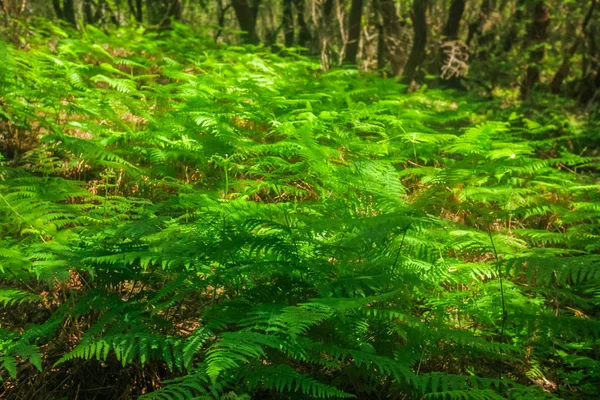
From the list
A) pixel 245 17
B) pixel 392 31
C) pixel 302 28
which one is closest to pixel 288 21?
pixel 302 28

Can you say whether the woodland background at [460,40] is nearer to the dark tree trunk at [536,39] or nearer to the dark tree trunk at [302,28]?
the dark tree trunk at [536,39]

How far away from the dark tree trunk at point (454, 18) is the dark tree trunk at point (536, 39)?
181cm

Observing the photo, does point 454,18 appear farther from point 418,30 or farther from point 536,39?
point 418,30

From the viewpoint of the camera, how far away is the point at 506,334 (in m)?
3.15

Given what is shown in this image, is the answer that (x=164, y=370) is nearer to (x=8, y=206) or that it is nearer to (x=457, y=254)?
(x=8, y=206)

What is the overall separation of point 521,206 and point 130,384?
3.51m

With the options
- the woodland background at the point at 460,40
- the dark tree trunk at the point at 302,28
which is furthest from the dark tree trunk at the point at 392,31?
the dark tree trunk at the point at 302,28

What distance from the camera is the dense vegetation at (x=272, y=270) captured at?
7.79 ft

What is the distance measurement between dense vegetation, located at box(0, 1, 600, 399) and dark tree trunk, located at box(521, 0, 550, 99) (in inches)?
230

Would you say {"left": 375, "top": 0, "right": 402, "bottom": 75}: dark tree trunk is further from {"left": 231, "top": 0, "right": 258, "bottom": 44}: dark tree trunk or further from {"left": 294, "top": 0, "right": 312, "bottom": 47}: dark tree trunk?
{"left": 294, "top": 0, "right": 312, "bottom": 47}: dark tree trunk

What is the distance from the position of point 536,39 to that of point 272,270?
10222 millimetres

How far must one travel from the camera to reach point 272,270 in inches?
97.0

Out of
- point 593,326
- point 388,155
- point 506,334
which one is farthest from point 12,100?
point 593,326

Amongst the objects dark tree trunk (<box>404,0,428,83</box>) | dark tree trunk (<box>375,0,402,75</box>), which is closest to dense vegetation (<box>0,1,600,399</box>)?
dark tree trunk (<box>404,0,428,83</box>)
